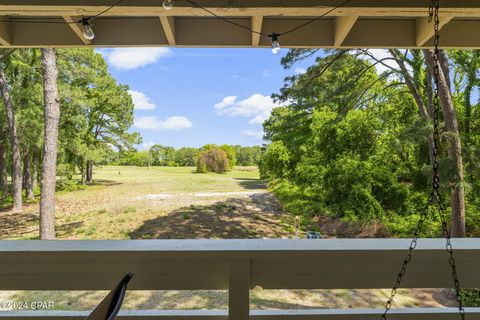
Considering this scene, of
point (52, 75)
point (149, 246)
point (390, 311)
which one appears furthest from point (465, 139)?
point (52, 75)

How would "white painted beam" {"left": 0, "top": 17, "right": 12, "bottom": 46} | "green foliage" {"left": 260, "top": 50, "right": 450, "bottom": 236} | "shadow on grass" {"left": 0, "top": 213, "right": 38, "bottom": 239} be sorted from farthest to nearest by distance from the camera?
"shadow on grass" {"left": 0, "top": 213, "right": 38, "bottom": 239} < "green foliage" {"left": 260, "top": 50, "right": 450, "bottom": 236} < "white painted beam" {"left": 0, "top": 17, "right": 12, "bottom": 46}

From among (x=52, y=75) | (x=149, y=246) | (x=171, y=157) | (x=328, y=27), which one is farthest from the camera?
(x=171, y=157)

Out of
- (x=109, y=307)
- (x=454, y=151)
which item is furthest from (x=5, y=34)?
(x=454, y=151)

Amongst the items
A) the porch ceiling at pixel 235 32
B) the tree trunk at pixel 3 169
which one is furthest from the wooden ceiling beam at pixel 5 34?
the tree trunk at pixel 3 169

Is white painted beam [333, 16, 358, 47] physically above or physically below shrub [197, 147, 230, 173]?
above

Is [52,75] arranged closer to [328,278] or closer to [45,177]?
[45,177]

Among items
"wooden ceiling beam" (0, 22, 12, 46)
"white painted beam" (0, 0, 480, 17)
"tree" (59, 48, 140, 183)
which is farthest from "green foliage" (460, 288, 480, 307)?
"tree" (59, 48, 140, 183)

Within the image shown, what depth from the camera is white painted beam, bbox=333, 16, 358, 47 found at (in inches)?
47.9

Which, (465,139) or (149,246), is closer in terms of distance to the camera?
(149,246)

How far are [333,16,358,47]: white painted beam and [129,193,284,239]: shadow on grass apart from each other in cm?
557

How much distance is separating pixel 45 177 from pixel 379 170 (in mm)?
7255

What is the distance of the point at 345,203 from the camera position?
23.6 feet

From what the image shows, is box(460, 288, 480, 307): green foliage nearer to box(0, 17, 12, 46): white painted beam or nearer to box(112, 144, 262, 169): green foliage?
box(0, 17, 12, 46): white painted beam

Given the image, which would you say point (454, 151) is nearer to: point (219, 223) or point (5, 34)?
point (219, 223)
